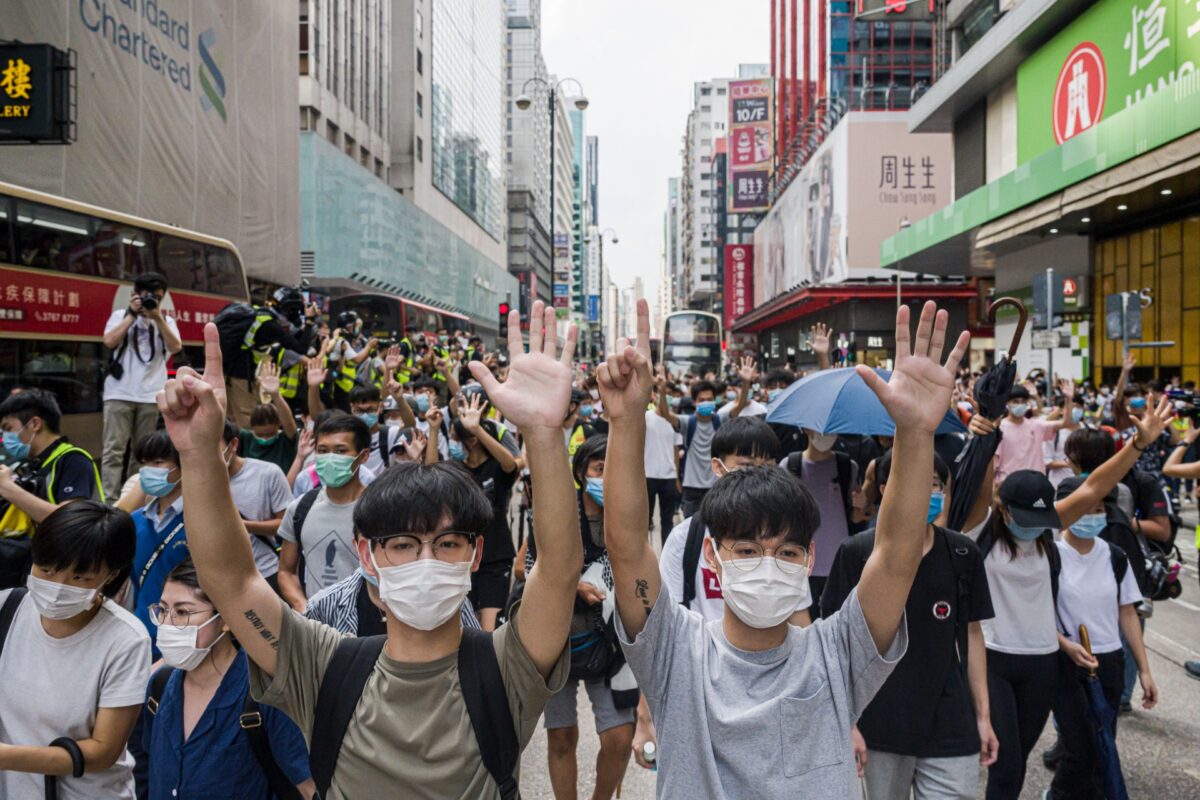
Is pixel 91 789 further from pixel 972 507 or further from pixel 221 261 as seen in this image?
pixel 221 261

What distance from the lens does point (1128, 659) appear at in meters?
4.98

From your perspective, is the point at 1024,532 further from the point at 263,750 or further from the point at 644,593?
the point at 263,750

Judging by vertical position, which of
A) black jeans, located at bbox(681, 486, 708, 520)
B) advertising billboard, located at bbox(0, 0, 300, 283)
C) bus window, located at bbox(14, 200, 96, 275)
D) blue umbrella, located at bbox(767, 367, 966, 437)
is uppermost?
advertising billboard, located at bbox(0, 0, 300, 283)

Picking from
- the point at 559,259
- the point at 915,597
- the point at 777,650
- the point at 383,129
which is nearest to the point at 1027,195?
the point at 915,597

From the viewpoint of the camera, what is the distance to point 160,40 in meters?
18.8

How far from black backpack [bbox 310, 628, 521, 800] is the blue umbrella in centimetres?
346

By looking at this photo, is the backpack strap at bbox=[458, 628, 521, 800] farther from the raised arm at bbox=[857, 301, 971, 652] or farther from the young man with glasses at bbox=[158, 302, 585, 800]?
the raised arm at bbox=[857, 301, 971, 652]

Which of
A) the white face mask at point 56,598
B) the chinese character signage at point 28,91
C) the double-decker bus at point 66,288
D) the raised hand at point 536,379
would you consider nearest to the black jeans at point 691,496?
the double-decker bus at point 66,288

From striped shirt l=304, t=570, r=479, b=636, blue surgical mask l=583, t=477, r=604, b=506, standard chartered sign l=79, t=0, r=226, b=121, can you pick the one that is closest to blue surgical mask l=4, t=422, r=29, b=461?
striped shirt l=304, t=570, r=479, b=636

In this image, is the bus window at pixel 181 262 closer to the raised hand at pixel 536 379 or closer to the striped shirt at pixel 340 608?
the striped shirt at pixel 340 608

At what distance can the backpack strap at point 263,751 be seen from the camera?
262cm

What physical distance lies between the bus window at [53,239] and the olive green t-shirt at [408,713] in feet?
31.7

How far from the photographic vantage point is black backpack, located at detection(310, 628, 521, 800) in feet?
6.70

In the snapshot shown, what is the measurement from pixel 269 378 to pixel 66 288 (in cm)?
595
